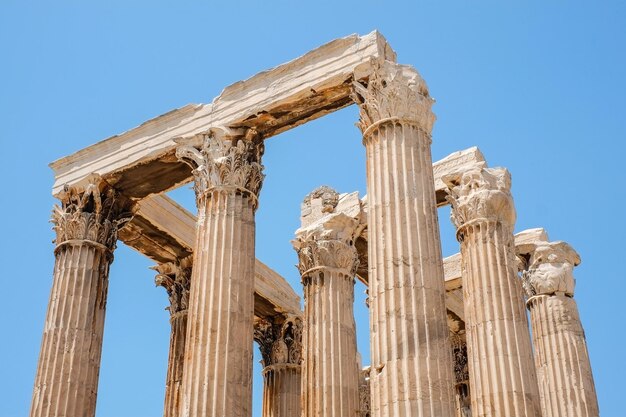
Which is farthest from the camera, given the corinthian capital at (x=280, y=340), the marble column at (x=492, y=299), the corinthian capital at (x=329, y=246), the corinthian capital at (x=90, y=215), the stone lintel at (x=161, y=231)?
the corinthian capital at (x=280, y=340)

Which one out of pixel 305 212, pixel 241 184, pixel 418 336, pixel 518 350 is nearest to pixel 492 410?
pixel 518 350

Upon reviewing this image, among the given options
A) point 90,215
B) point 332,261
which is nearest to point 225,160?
point 90,215

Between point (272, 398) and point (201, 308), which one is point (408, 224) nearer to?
point (201, 308)

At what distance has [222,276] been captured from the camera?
68.2 feet

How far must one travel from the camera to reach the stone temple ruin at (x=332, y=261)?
59.1 ft

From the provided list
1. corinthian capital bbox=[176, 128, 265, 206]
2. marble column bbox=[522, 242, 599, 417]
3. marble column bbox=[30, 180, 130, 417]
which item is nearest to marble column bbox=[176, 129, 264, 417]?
corinthian capital bbox=[176, 128, 265, 206]

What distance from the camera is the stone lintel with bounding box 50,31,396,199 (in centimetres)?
2169

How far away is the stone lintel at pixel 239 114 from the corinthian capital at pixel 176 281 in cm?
381

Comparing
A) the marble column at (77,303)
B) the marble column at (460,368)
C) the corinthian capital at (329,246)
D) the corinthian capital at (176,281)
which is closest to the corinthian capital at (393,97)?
the corinthian capital at (329,246)

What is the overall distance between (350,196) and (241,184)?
668 centimetres

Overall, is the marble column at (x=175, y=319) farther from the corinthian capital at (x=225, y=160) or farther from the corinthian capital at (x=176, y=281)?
the corinthian capital at (x=225, y=160)

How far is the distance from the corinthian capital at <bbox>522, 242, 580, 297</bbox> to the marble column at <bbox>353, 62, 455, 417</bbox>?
8451 mm

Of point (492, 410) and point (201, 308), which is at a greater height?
point (201, 308)

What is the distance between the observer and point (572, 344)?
25.7 meters
